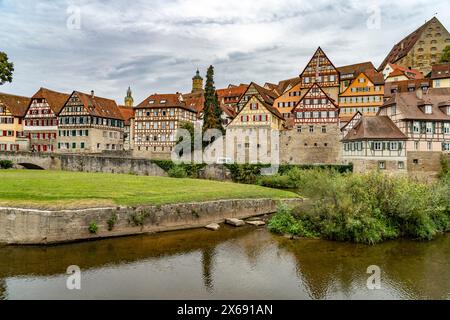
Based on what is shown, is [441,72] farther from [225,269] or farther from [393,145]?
[225,269]

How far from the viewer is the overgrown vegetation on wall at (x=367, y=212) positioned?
2205 cm

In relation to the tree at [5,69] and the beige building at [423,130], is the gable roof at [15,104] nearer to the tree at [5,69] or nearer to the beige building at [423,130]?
the tree at [5,69]

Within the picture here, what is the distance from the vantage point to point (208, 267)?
1748 centimetres

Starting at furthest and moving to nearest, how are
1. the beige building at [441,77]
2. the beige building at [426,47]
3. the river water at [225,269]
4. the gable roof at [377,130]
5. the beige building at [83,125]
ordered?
the beige building at [426,47], the beige building at [441,77], the beige building at [83,125], the gable roof at [377,130], the river water at [225,269]

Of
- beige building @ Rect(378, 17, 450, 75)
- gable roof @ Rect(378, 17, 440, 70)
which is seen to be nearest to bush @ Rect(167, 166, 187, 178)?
beige building @ Rect(378, 17, 450, 75)

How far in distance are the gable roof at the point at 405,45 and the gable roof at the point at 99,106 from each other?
58009 millimetres

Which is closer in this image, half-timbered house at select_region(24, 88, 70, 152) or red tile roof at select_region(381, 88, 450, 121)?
A: red tile roof at select_region(381, 88, 450, 121)

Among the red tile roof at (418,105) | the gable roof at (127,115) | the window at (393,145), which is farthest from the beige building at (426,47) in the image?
the gable roof at (127,115)

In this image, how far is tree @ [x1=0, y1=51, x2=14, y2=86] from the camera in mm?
45659

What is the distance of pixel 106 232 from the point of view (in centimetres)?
2217

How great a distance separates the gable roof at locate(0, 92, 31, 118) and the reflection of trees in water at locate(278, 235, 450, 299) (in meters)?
52.5

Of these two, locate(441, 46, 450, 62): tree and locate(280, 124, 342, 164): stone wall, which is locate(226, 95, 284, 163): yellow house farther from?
locate(441, 46, 450, 62): tree

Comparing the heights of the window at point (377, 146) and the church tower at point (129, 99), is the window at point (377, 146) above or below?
below
